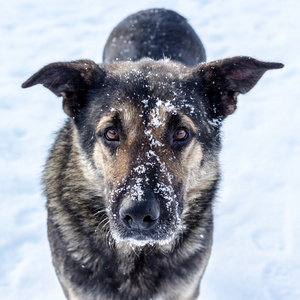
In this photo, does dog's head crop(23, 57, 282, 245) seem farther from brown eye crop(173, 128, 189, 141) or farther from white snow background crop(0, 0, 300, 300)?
white snow background crop(0, 0, 300, 300)

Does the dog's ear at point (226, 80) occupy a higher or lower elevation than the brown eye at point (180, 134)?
higher

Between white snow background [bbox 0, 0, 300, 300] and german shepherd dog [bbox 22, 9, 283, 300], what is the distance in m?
0.67

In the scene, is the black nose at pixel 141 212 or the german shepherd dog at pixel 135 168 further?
the german shepherd dog at pixel 135 168

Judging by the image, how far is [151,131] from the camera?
2719 millimetres

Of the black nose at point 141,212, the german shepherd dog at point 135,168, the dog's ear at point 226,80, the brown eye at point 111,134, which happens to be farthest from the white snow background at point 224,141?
the black nose at point 141,212

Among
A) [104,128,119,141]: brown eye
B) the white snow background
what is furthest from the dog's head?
the white snow background

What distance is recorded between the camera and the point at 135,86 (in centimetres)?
288

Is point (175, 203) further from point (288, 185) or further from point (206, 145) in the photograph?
point (288, 185)

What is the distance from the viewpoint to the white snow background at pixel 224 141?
13.8 ft

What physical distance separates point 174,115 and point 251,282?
2.34 meters

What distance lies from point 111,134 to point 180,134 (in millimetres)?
487

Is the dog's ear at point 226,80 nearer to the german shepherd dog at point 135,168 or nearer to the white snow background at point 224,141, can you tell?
the german shepherd dog at point 135,168

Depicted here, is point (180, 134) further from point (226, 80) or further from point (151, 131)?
point (226, 80)

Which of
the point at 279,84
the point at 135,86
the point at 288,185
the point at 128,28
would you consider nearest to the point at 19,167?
the point at 128,28
